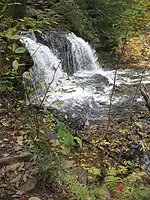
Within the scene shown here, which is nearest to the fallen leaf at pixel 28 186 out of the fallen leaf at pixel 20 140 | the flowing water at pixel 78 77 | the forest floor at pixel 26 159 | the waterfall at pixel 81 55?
the forest floor at pixel 26 159

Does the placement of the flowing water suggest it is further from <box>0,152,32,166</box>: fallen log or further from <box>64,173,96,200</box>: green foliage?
<box>64,173,96,200</box>: green foliage

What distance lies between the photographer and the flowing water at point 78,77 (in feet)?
26.5

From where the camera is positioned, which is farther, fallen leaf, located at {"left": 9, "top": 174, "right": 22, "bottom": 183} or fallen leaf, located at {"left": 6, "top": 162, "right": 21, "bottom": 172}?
fallen leaf, located at {"left": 6, "top": 162, "right": 21, "bottom": 172}

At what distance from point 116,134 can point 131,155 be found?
2.36ft

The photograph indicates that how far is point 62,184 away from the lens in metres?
3.40

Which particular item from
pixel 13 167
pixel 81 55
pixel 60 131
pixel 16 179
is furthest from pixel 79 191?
pixel 81 55

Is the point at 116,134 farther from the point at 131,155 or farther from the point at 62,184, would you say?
the point at 62,184

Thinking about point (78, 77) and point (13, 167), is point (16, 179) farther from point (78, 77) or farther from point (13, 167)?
Answer: point (78, 77)

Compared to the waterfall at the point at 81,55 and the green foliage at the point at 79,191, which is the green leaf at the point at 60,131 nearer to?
the green foliage at the point at 79,191

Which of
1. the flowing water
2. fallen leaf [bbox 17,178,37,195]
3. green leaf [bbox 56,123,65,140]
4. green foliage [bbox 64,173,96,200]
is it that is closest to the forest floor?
fallen leaf [bbox 17,178,37,195]

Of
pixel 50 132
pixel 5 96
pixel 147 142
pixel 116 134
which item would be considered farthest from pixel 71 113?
pixel 50 132

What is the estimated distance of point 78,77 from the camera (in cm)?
1064

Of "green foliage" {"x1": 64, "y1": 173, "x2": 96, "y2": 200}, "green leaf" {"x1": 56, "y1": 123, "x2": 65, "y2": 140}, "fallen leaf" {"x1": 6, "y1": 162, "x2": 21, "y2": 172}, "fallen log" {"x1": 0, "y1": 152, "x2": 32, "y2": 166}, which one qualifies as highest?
"green leaf" {"x1": 56, "y1": 123, "x2": 65, "y2": 140}

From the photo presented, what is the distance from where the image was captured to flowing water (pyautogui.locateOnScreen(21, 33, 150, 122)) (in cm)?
808
